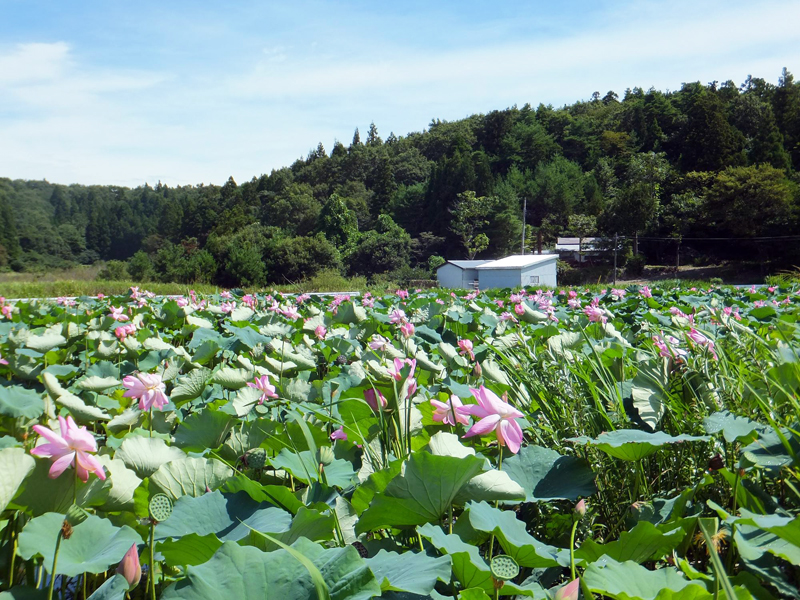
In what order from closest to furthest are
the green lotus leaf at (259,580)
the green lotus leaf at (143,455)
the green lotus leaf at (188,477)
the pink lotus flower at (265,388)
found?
the green lotus leaf at (259,580) < the green lotus leaf at (188,477) < the green lotus leaf at (143,455) < the pink lotus flower at (265,388)

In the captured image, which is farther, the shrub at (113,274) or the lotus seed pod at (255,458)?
the shrub at (113,274)

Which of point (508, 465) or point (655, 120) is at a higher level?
point (655, 120)

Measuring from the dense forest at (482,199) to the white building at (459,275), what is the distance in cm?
288

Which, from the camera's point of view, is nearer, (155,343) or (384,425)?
(384,425)

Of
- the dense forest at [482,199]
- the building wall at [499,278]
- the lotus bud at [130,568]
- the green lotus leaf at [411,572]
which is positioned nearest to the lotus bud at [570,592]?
the green lotus leaf at [411,572]

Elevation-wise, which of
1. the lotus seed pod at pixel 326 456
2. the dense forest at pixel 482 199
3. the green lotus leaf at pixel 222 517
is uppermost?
the dense forest at pixel 482 199

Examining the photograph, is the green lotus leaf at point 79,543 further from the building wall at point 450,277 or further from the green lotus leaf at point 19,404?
the building wall at point 450,277

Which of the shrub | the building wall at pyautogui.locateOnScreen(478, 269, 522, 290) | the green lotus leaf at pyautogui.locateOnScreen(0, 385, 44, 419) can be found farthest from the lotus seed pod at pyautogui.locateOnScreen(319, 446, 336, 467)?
the shrub

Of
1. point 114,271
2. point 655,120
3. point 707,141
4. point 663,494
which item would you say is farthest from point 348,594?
point 655,120

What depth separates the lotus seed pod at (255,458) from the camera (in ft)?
3.59

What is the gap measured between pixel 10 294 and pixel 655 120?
5744 cm

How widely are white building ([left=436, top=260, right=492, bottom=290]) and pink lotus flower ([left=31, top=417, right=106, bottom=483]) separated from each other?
28.7m

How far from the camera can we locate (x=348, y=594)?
552mm

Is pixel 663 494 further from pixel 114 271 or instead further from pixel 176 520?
pixel 114 271
